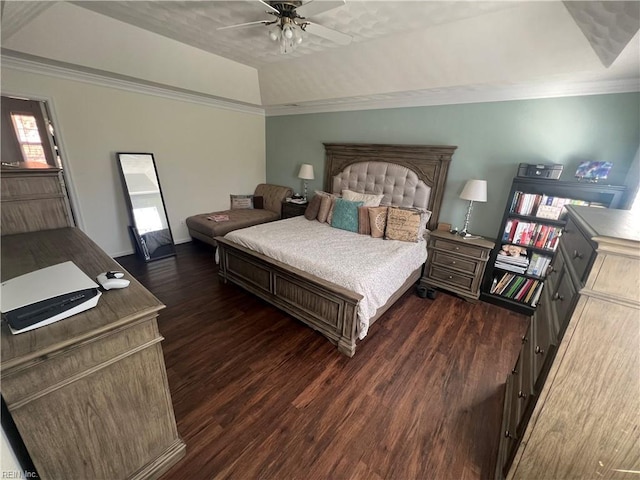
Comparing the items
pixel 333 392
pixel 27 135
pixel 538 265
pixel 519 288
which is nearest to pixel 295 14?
pixel 333 392

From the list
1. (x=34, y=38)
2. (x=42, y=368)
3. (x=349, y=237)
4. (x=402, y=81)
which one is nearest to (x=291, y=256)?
(x=349, y=237)

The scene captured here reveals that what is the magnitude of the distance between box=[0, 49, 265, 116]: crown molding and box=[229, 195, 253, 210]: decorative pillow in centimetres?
152

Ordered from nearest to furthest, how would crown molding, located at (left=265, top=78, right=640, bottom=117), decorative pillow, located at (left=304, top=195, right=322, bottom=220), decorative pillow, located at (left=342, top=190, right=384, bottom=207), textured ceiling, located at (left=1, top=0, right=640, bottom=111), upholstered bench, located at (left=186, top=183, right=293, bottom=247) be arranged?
textured ceiling, located at (left=1, top=0, right=640, bottom=111) < crown molding, located at (left=265, top=78, right=640, bottom=117) < decorative pillow, located at (left=342, top=190, right=384, bottom=207) < decorative pillow, located at (left=304, top=195, right=322, bottom=220) < upholstered bench, located at (left=186, top=183, right=293, bottom=247)

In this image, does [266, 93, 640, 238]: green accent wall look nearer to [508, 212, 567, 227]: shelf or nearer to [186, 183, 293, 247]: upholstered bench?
[508, 212, 567, 227]: shelf

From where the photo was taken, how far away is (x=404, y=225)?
2930mm

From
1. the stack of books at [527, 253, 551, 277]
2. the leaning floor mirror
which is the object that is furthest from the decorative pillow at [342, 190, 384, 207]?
the leaning floor mirror

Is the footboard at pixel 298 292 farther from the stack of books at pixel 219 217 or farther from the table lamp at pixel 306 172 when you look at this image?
the table lamp at pixel 306 172

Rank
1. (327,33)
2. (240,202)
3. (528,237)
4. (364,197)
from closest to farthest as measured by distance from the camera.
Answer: (327,33)
(528,237)
(364,197)
(240,202)

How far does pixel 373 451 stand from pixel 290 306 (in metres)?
1.33

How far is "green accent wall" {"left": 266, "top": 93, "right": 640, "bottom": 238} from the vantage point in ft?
7.71

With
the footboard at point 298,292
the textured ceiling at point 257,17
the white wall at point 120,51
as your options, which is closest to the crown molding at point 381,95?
the white wall at point 120,51

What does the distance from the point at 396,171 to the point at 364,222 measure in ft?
3.19

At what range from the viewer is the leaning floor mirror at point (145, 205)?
3.61 m

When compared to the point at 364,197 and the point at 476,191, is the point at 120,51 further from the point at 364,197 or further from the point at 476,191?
the point at 476,191
